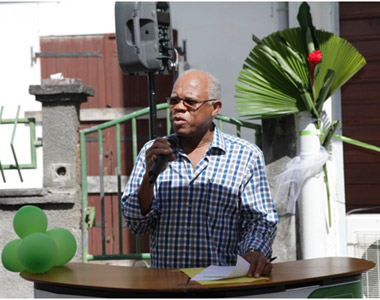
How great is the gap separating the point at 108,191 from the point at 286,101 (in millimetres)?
2503

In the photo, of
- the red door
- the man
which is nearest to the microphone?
the man

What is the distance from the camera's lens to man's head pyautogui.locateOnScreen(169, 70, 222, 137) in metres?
3.42

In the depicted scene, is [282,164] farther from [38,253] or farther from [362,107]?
[38,253]

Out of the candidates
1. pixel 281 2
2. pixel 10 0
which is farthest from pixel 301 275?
pixel 10 0

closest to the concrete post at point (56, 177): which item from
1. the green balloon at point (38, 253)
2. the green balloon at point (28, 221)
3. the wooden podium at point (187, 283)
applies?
the green balloon at point (28, 221)

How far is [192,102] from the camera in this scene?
344cm

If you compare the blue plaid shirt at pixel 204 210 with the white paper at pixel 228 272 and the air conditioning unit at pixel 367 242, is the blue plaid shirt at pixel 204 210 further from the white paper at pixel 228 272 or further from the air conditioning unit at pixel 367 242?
the air conditioning unit at pixel 367 242

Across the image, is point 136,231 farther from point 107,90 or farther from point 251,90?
point 107,90

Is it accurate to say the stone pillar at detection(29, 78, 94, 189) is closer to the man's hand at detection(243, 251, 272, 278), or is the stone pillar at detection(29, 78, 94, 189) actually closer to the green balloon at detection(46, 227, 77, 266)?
the green balloon at detection(46, 227, 77, 266)

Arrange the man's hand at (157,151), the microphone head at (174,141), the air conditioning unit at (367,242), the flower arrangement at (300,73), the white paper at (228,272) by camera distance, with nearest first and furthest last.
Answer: the white paper at (228,272)
the man's hand at (157,151)
the microphone head at (174,141)
the flower arrangement at (300,73)
the air conditioning unit at (367,242)

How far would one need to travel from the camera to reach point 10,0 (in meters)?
8.16

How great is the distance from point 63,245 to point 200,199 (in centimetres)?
69

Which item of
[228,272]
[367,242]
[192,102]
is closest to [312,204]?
[367,242]

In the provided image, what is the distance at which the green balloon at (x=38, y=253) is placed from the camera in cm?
330
